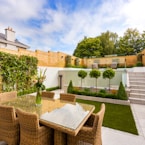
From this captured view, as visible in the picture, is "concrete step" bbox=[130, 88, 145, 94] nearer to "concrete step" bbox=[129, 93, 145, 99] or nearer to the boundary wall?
"concrete step" bbox=[129, 93, 145, 99]

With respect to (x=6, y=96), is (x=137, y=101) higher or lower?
lower

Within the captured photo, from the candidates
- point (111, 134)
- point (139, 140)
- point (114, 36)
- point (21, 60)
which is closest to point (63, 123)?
point (111, 134)

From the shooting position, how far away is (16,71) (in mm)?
6355

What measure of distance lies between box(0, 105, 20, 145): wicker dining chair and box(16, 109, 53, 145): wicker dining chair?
0.86 feet

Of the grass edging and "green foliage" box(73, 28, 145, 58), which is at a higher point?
"green foliage" box(73, 28, 145, 58)

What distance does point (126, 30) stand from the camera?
1764 centimetres

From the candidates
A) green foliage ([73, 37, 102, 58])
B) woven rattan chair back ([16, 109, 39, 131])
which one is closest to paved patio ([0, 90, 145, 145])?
woven rattan chair back ([16, 109, 39, 131])

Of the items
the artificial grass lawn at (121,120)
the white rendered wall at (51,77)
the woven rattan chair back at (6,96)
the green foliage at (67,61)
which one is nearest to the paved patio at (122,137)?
the artificial grass lawn at (121,120)

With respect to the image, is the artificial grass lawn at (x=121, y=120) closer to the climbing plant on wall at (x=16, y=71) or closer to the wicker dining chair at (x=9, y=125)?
the wicker dining chair at (x=9, y=125)

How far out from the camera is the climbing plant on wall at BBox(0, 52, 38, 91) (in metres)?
5.73

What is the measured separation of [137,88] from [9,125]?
6309mm

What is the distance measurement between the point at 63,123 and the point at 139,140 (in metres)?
2.09

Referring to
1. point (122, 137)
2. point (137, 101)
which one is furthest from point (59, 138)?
point (137, 101)

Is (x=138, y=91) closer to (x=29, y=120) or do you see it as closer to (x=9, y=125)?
(x=29, y=120)
